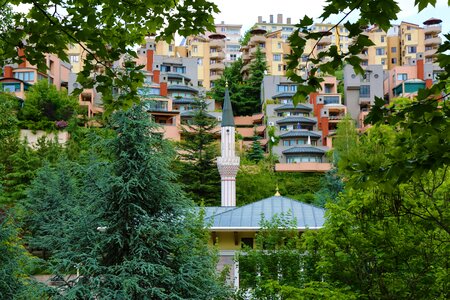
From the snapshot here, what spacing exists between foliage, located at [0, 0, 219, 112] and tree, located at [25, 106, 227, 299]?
9.04 metres

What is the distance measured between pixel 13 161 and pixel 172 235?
3338 centimetres

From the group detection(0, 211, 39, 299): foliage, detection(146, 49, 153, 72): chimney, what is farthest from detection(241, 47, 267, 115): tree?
detection(0, 211, 39, 299): foliage

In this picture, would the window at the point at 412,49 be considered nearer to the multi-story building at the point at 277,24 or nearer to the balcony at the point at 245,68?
the balcony at the point at 245,68

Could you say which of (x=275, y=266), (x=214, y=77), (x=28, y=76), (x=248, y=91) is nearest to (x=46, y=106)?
(x=28, y=76)

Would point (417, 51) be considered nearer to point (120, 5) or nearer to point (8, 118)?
point (8, 118)

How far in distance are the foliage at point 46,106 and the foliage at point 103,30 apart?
52.7 m

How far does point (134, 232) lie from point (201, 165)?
3468 centimetres

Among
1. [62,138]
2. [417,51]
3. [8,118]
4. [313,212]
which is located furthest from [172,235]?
[417,51]

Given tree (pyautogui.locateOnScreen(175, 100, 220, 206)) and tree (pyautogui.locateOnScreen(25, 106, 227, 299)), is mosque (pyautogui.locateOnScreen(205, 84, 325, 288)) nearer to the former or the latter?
tree (pyautogui.locateOnScreen(25, 106, 227, 299))

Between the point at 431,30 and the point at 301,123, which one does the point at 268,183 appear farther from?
the point at 431,30

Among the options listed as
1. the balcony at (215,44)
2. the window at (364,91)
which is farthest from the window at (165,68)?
the window at (364,91)

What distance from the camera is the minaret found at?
4484cm

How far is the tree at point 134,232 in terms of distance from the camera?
53.4 ft

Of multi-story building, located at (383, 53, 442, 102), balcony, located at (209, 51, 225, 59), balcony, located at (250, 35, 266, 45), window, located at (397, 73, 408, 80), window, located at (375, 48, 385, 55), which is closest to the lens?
multi-story building, located at (383, 53, 442, 102)
